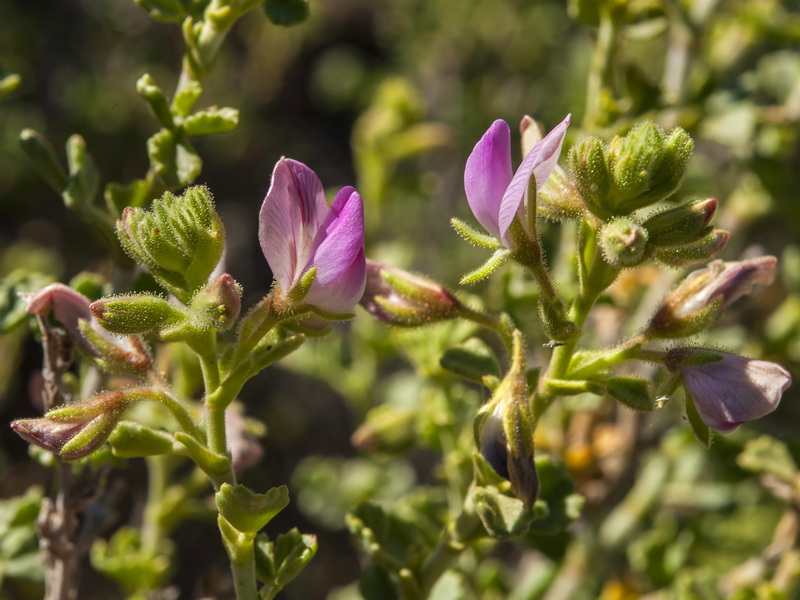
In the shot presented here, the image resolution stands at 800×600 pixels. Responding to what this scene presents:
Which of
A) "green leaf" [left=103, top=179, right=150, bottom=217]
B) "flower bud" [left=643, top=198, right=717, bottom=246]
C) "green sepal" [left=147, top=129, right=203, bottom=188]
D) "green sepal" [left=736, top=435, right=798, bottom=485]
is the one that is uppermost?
"flower bud" [left=643, top=198, right=717, bottom=246]

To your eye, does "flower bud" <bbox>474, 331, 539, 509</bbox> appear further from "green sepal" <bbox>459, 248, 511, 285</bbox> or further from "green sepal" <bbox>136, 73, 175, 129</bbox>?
"green sepal" <bbox>136, 73, 175, 129</bbox>

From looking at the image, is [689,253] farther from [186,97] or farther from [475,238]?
[186,97]

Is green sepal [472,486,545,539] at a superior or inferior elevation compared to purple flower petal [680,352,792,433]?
inferior

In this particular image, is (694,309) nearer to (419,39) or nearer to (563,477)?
(563,477)

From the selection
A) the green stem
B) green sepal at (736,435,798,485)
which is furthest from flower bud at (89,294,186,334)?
green sepal at (736,435,798,485)

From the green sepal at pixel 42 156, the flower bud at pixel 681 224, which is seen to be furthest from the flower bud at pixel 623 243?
the green sepal at pixel 42 156

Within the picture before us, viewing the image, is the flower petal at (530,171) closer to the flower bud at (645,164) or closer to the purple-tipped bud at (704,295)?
the flower bud at (645,164)
